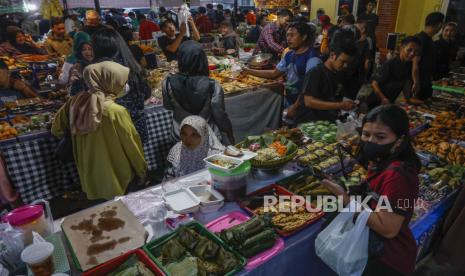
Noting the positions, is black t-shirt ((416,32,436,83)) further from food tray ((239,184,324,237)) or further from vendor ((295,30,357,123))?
food tray ((239,184,324,237))

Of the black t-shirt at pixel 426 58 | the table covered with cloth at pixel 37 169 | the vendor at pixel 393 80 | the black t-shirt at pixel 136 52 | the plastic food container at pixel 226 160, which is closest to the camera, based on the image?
the plastic food container at pixel 226 160

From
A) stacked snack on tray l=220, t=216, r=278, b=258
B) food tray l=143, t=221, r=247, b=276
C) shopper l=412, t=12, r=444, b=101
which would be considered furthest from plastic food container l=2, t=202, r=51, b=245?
shopper l=412, t=12, r=444, b=101

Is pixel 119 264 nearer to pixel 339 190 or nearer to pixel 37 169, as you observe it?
pixel 339 190

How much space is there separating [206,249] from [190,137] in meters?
1.22

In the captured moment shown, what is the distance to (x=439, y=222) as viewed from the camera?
2.59m

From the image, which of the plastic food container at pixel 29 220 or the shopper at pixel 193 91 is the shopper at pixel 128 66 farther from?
the plastic food container at pixel 29 220

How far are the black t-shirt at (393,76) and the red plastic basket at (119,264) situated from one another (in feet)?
12.8

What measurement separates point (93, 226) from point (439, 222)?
264 centimetres

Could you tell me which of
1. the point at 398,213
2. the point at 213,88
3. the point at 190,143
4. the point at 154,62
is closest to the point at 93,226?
the point at 190,143

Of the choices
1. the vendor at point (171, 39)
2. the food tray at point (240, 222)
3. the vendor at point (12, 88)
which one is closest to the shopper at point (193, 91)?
the food tray at point (240, 222)

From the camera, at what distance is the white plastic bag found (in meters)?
1.63

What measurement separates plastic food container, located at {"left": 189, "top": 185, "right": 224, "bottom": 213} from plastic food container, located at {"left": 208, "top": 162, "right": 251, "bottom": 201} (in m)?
0.05

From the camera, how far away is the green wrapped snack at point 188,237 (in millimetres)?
1659

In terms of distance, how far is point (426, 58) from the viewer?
4512mm
